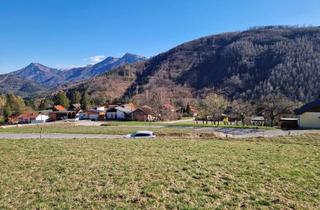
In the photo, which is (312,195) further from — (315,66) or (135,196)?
(315,66)

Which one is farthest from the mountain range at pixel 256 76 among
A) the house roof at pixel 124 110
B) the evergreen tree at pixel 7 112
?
the evergreen tree at pixel 7 112

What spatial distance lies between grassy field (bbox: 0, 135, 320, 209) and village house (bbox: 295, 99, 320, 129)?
29229 millimetres

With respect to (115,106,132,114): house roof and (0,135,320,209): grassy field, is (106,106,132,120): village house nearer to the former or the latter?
(115,106,132,114): house roof

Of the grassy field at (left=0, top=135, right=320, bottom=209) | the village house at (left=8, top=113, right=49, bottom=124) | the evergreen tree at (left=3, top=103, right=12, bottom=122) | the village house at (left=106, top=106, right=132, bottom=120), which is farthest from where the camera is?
the evergreen tree at (left=3, top=103, right=12, bottom=122)

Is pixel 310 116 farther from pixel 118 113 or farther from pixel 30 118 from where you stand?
pixel 30 118

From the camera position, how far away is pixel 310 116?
40875 mm

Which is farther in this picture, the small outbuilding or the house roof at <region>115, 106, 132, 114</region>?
the house roof at <region>115, 106, 132, 114</region>

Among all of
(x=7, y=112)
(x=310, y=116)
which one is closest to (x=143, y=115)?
(x=310, y=116)

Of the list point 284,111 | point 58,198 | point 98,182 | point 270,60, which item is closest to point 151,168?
point 98,182

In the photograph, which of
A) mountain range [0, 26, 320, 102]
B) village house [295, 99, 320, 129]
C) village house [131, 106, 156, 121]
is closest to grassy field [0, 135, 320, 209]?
village house [295, 99, 320, 129]

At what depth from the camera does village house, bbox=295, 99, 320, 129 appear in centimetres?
4066

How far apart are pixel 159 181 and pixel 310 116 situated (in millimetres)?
38942

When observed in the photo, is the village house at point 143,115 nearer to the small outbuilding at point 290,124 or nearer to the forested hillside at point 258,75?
the small outbuilding at point 290,124

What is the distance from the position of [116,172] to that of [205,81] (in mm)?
172249
